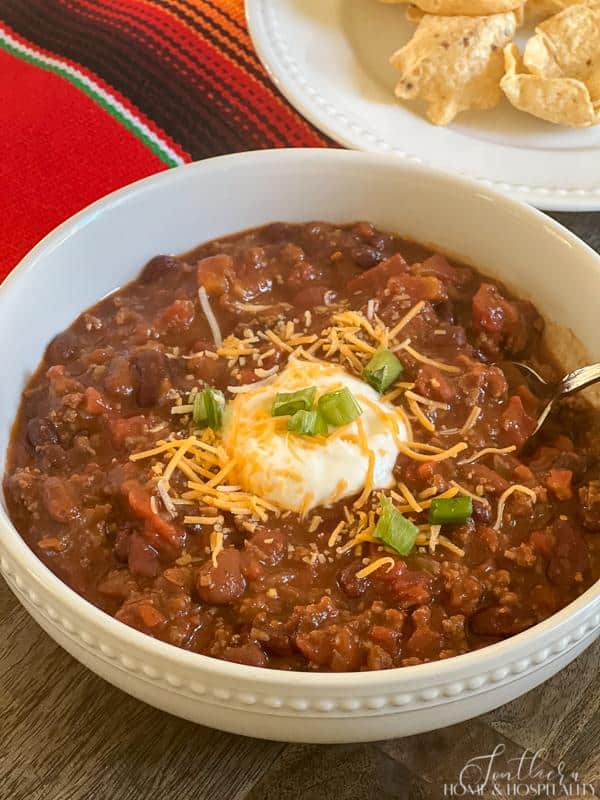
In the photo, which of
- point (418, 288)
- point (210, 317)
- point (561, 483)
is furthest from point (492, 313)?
point (210, 317)

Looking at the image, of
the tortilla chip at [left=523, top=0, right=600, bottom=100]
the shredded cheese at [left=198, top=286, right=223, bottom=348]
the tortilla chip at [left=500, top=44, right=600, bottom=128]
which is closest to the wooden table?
the shredded cheese at [left=198, top=286, right=223, bottom=348]

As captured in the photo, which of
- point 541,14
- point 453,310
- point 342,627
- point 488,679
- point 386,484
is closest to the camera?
point 488,679

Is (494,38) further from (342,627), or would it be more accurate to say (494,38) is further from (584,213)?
(342,627)

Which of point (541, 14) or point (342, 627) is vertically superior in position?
point (541, 14)

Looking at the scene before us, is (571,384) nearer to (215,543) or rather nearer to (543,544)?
(543,544)

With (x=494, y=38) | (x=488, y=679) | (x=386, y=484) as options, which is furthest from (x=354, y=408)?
(x=494, y=38)

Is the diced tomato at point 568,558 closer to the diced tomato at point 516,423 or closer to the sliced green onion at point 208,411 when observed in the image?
the diced tomato at point 516,423
